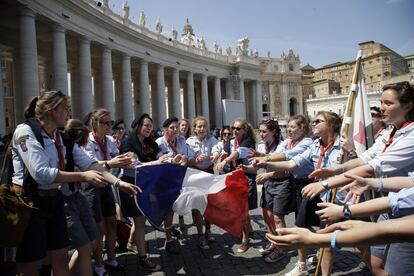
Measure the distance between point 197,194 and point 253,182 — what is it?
5.13 feet

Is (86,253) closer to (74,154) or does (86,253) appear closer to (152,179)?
(74,154)

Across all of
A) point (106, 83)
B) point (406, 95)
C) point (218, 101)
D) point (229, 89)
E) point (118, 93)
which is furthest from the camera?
point (229, 89)

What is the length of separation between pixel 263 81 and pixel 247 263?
88257 millimetres

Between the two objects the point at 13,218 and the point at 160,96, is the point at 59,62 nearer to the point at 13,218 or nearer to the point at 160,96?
the point at 160,96

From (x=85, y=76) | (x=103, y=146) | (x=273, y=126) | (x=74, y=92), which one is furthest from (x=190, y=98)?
(x=103, y=146)

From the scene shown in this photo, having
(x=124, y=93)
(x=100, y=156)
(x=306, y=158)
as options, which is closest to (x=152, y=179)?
(x=100, y=156)

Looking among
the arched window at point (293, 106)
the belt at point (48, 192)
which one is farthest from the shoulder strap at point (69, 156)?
the arched window at point (293, 106)

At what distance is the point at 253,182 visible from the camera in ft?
21.7

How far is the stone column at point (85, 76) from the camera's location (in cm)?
2656

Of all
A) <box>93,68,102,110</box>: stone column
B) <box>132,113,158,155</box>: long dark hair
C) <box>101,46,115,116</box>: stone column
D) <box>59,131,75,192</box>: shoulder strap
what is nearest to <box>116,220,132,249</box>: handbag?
<box>132,113,158,155</box>: long dark hair

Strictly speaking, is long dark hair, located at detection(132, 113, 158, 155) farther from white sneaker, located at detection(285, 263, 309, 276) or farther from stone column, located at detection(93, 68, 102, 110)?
stone column, located at detection(93, 68, 102, 110)

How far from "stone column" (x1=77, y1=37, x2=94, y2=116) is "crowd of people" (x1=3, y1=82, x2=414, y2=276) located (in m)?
22.2

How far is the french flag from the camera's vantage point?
199 inches

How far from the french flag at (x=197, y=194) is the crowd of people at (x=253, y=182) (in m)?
0.27
